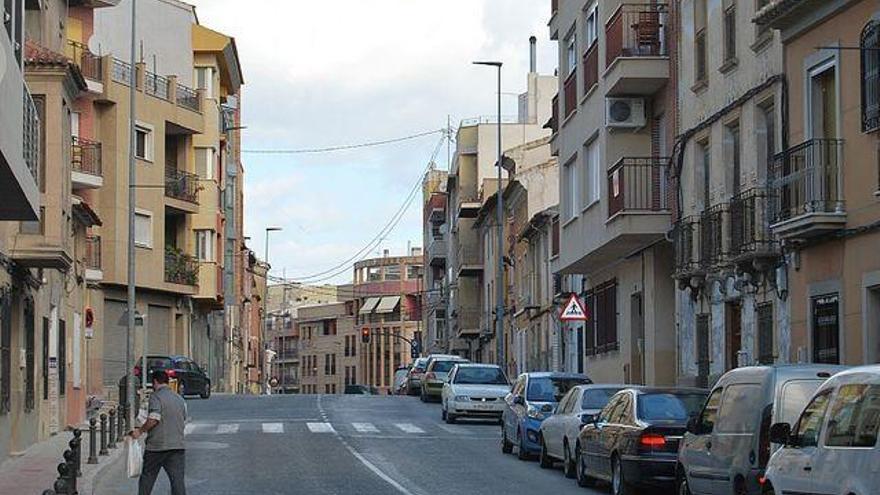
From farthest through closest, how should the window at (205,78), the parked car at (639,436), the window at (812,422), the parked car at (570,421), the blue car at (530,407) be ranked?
the window at (205,78) → the blue car at (530,407) → the parked car at (570,421) → the parked car at (639,436) → the window at (812,422)

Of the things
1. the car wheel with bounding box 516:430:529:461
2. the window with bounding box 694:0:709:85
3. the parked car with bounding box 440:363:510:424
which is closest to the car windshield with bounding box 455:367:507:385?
the parked car with bounding box 440:363:510:424

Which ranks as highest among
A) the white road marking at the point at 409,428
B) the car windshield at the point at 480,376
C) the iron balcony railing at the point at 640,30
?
the iron balcony railing at the point at 640,30

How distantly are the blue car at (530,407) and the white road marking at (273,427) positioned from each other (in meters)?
6.44

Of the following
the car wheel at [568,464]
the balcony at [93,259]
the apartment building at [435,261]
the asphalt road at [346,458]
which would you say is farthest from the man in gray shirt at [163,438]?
the apartment building at [435,261]

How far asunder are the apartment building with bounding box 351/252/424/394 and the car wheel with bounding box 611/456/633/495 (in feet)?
383

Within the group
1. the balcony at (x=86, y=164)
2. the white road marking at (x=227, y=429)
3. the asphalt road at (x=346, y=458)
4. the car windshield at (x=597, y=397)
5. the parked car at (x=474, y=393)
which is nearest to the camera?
the asphalt road at (x=346, y=458)

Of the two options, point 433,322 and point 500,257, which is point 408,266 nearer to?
point 433,322

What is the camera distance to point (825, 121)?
2362cm

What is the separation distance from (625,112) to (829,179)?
38.2 feet

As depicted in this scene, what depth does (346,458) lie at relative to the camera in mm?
27969

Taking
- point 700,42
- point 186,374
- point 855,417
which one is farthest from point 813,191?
point 186,374

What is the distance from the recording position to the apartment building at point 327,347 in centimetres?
15475

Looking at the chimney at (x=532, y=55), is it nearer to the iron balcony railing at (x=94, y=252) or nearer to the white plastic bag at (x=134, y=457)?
the iron balcony railing at (x=94, y=252)

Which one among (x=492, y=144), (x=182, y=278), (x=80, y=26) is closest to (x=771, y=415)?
(x=80, y=26)
